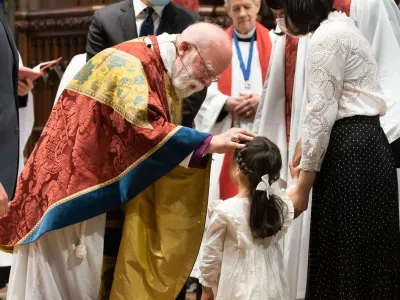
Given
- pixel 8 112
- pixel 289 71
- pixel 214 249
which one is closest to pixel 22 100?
pixel 8 112

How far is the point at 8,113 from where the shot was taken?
12.7ft

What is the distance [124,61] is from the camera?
11.7 feet

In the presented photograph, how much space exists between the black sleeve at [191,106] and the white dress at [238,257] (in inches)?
52.0

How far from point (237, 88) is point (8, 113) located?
197 centimetres

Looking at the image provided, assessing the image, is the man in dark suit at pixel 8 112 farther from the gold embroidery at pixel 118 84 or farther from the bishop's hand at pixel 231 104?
the bishop's hand at pixel 231 104

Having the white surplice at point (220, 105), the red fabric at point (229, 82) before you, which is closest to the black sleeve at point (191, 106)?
the white surplice at point (220, 105)

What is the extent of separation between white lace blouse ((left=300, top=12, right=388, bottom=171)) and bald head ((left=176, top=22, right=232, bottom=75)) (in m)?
0.36

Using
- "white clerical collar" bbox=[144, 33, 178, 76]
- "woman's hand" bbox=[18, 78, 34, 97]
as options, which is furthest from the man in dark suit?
"woman's hand" bbox=[18, 78, 34, 97]

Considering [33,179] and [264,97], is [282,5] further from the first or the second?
[33,179]

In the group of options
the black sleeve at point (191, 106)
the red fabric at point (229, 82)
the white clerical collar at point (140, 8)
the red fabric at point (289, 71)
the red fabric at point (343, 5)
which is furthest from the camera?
the red fabric at point (229, 82)

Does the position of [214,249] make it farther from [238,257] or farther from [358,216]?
[358,216]

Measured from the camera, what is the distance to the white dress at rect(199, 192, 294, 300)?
3.56 m

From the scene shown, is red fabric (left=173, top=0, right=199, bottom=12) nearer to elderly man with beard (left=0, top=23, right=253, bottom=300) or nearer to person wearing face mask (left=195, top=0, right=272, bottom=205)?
person wearing face mask (left=195, top=0, right=272, bottom=205)

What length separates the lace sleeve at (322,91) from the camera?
341cm
